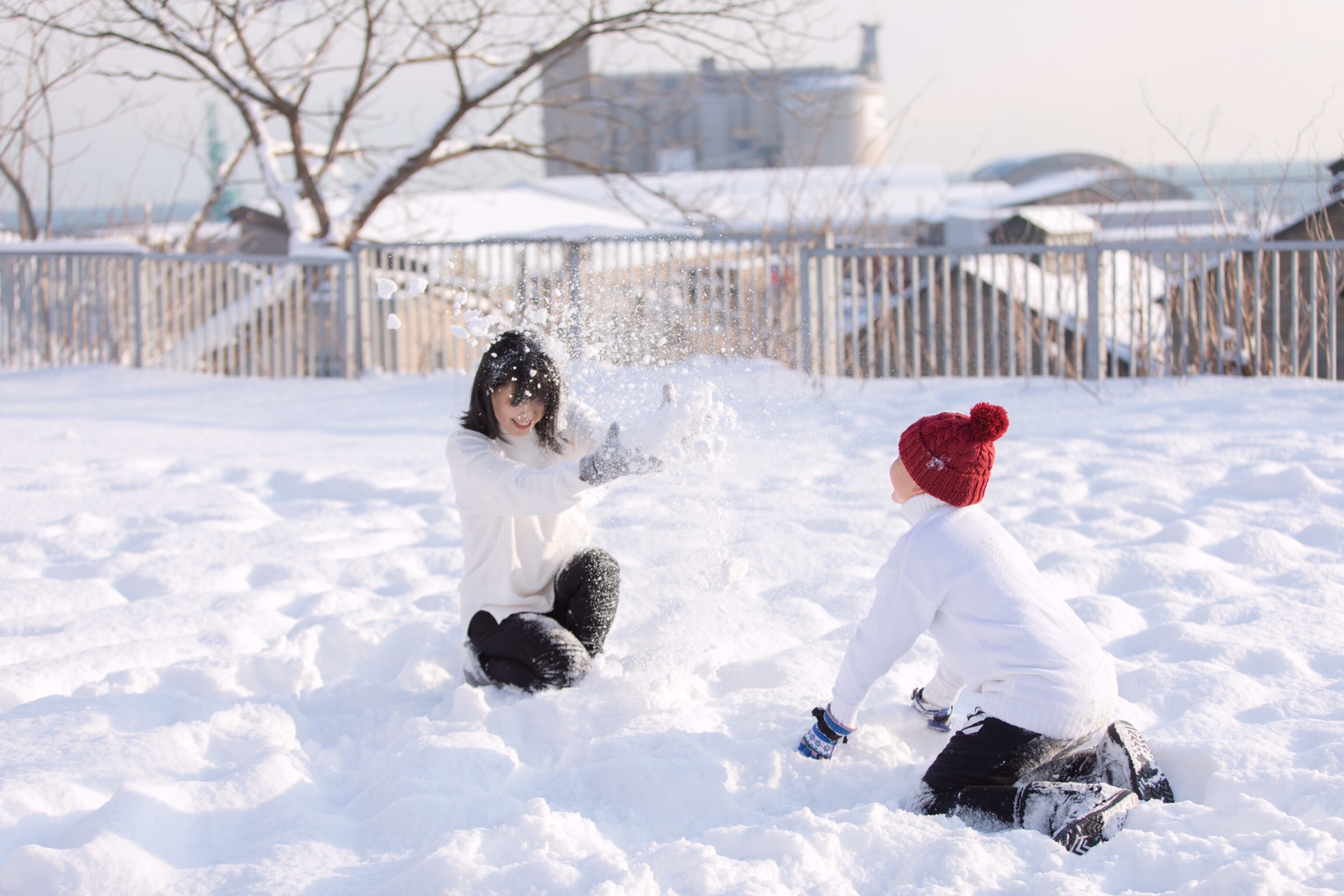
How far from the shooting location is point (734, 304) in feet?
31.2

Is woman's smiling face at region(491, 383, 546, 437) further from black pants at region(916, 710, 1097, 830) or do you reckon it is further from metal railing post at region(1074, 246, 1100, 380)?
metal railing post at region(1074, 246, 1100, 380)

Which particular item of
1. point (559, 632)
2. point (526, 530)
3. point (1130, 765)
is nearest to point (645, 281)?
point (526, 530)

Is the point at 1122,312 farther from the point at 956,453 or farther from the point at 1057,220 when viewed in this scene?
the point at 1057,220

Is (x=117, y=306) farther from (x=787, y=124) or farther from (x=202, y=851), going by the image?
(x=787, y=124)

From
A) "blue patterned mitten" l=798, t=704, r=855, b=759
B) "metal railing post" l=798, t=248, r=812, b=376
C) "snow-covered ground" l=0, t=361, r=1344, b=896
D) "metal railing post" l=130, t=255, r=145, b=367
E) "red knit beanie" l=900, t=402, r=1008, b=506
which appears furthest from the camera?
"metal railing post" l=130, t=255, r=145, b=367

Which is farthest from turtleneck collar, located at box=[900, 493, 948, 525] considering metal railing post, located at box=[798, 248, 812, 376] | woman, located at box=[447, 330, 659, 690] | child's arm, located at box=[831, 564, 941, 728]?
metal railing post, located at box=[798, 248, 812, 376]

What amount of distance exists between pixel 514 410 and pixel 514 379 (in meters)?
→ 0.08

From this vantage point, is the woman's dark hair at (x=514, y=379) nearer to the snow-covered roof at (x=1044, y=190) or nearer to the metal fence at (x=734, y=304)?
→ the metal fence at (x=734, y=304)

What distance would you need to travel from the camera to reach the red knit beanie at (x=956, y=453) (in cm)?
227

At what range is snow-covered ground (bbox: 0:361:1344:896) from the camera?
2.00 meters

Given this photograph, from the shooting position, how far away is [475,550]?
2961 mm

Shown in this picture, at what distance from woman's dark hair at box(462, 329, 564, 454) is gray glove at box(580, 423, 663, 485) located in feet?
1.21

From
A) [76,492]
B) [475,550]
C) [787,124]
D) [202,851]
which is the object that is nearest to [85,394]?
[76,492]

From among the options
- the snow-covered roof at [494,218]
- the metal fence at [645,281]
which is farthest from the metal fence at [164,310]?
the snow-covered roof at [494,218]
